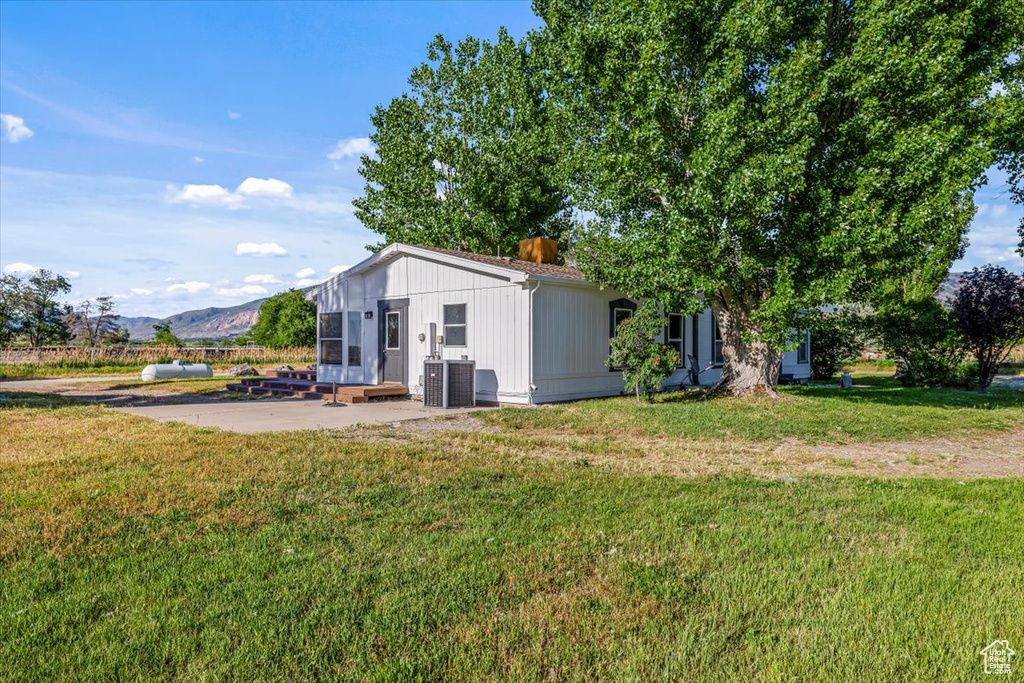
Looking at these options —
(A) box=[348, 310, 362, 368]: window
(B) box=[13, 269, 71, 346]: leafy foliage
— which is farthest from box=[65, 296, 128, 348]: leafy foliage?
(A) box=[348, 310, 362, 368]: window

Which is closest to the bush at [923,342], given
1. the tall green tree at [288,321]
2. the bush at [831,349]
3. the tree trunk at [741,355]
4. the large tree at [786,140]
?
the bush at [831,349]

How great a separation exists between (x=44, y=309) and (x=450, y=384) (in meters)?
36.7

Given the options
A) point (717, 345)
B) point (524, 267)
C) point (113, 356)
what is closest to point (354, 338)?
point (524, 267)

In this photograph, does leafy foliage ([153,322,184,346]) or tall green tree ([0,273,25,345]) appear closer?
tall green tree ([0,273,25,345])

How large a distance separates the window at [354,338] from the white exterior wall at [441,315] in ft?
0.54

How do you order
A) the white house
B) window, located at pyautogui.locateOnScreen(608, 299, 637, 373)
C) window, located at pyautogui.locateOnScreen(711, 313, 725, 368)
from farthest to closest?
1. window, located at pyautogui.locateOnScreen(711, 313, 725, 368)
2. window, located at pyautogui.locateOnScreen(608, 299, 637, 373)
3. the white house

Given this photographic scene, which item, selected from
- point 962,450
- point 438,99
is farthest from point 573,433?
point 438,99

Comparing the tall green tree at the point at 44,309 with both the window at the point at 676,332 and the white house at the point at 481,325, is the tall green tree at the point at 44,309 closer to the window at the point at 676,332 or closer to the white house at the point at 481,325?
the white house at the point at 481,325

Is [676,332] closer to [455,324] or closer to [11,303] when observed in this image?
[455,324]

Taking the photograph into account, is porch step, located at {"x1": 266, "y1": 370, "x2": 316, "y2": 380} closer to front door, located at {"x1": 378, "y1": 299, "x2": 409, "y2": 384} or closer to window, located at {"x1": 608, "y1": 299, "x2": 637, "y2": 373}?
front door, located at {"x1": 378, "y1": 299, "x2": 409, "y2": 384}

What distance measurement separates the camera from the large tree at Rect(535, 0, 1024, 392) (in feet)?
32.0

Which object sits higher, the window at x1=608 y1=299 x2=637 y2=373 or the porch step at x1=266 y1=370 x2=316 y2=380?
the window at x1=608 y1=299 x2=637 y2=373

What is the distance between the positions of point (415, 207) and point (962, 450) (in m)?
19.4

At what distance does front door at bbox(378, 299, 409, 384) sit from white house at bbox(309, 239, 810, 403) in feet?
0.08
